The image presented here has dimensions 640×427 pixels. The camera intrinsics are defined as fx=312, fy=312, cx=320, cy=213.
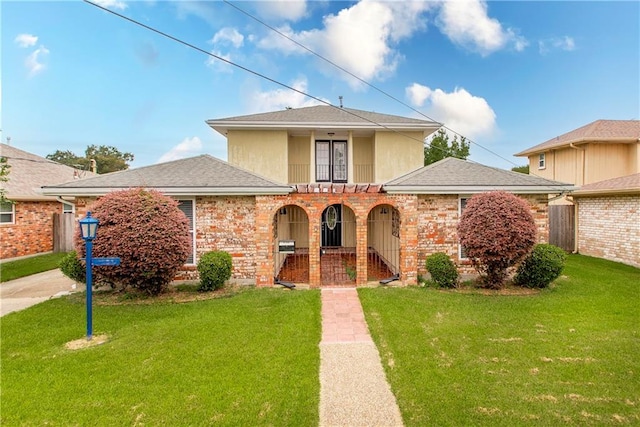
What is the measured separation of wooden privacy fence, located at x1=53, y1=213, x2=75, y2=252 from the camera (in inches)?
655

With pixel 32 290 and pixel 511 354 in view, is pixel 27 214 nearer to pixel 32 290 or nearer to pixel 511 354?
pixel 32 290

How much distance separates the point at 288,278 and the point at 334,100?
10149mm

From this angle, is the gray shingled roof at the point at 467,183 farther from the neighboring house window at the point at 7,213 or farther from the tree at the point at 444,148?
the tree at the point at 444,148

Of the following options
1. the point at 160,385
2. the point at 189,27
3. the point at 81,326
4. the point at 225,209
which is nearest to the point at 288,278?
the point at 225,209

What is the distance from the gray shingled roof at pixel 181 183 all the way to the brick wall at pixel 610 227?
43.4ft

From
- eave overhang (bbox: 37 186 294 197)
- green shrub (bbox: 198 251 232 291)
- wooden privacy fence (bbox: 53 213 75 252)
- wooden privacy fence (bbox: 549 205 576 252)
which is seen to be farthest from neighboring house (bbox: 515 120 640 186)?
wooden privacy fence (bbox: 53 213 75 252)

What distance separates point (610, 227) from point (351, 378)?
47.9 feet

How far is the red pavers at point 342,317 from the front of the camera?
20.2 feet

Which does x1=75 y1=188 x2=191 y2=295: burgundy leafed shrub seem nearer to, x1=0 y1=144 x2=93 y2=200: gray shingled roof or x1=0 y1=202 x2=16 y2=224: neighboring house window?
x1=0 y1=144 x2=93 y2=200: gray shingled roof

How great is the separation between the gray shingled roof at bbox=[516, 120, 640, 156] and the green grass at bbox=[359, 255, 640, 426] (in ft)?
40.1

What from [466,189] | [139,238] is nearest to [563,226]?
[466,189]

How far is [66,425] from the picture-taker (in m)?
3.60

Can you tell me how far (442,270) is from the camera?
29.2ft

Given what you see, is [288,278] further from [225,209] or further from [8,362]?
[8,362]
